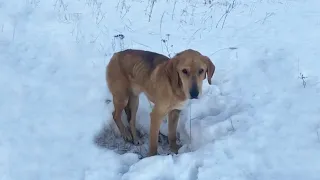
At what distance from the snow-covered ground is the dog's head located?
2.35 feet

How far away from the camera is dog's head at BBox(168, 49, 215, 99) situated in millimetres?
5008

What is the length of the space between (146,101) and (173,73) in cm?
166

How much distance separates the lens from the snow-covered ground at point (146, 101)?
509 centimetres

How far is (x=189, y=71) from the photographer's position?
5020 millimetres

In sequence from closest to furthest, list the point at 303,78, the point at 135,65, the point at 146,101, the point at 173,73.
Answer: the point at 173,73
the point at 135,65
the point at 303,78
the point at 146,101

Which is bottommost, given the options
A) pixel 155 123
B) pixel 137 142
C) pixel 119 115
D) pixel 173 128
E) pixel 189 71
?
pixel 137 142

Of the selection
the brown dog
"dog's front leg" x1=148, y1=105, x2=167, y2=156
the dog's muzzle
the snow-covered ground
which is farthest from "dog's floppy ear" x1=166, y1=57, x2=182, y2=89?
the snow-covered ground

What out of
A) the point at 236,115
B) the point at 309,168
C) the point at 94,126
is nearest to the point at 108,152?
the point at 94,126

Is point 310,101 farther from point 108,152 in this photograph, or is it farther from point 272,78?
point 108,152

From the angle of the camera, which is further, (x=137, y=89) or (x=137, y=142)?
(x=137, y=142)

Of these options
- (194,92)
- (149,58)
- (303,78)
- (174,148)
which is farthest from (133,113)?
(303,78)

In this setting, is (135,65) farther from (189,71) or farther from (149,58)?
(189,71)

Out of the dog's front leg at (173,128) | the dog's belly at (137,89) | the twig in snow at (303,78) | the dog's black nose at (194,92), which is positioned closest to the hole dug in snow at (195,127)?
the dog's front leg at (173,128)

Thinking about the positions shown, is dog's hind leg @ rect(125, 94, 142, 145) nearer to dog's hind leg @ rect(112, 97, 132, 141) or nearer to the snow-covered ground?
dog's hind leg @ rect(112, 97, 132, 141)
